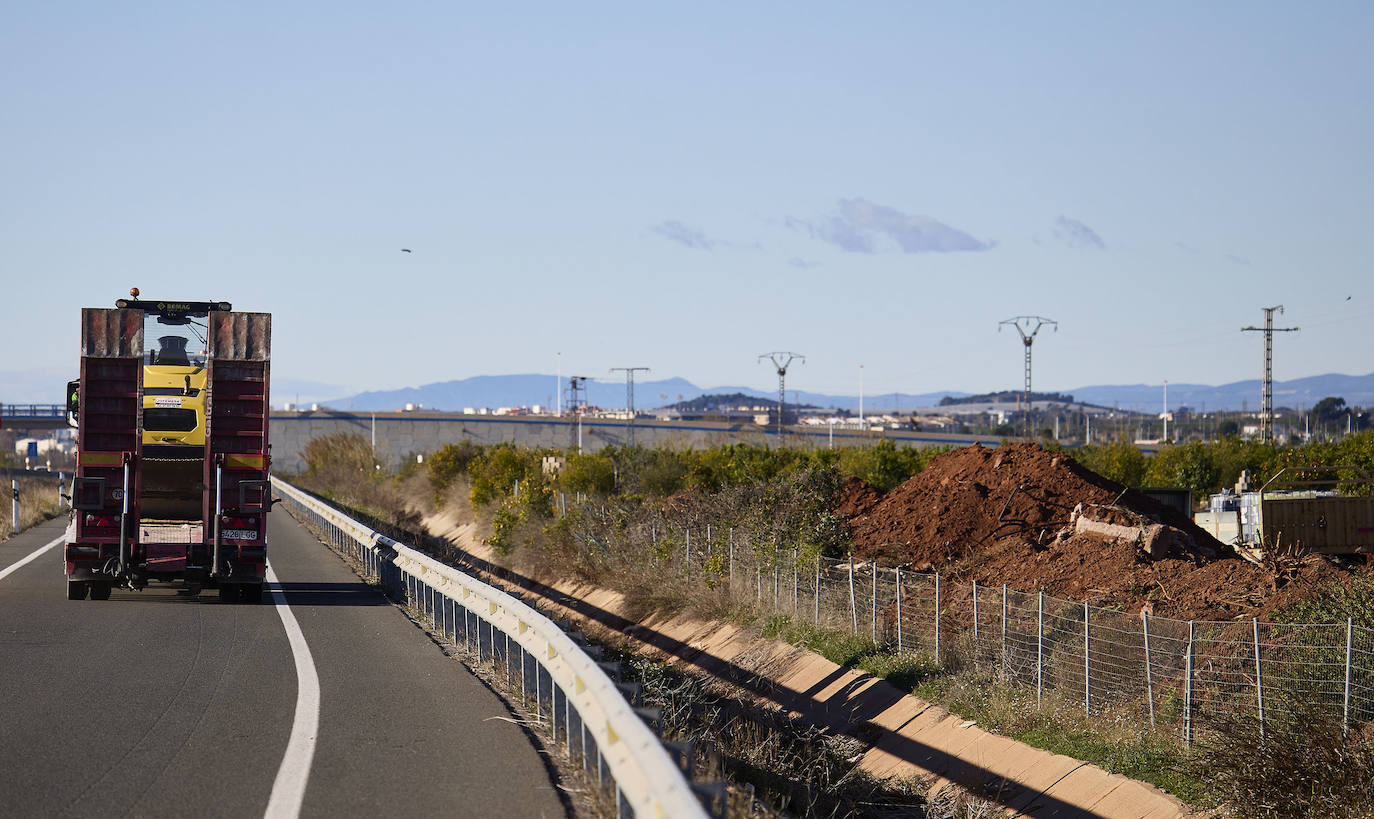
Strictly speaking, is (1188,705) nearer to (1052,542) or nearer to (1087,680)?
(1087,680)

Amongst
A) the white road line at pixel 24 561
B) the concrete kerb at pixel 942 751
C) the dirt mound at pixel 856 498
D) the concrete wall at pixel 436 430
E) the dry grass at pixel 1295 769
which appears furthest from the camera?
the concrete wall at pixel 436 430

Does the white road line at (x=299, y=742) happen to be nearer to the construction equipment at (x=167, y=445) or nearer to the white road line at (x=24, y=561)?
the construction equipment at (x=167, y=445)

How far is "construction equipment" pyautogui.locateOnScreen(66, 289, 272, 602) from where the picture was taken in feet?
56.5

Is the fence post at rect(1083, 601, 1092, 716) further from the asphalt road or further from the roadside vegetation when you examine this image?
the asphalt road

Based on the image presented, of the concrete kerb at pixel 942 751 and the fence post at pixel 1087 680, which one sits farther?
the fence post at pixel 1087 680

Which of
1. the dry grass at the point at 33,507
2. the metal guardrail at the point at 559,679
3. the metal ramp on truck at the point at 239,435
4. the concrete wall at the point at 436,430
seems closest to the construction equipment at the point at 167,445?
the metal ramp on truck at the point at 239,435

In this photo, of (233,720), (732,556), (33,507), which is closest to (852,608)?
(732,556)

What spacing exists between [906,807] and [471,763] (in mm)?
5113

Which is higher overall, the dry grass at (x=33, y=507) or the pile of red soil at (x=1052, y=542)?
the pile of red soil at (x=1052, y=542)

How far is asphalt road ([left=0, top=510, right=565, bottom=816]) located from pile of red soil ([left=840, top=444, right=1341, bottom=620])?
9.18m

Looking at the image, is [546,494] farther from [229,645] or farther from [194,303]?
[229,645]

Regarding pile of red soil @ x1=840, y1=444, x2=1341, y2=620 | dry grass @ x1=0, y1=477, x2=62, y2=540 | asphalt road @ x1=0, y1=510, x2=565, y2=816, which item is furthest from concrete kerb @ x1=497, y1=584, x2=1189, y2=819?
dry grass @ x1=0, y1=477, x2=62, y2=540

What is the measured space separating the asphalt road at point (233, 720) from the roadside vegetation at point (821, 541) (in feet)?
9.89

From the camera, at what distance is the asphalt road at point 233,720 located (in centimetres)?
777
